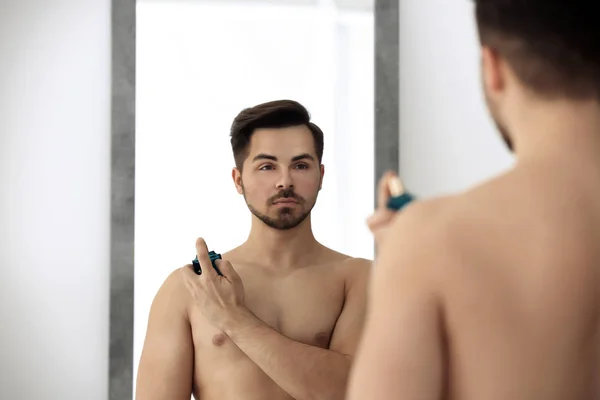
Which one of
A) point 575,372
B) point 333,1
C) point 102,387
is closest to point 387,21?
point 333,1

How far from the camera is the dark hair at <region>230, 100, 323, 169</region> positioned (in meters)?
1.69

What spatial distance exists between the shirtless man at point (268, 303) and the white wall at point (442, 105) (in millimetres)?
480

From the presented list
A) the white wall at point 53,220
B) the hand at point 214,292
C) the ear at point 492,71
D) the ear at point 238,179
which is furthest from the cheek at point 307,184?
the ear at point 492,71

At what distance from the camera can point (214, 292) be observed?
1.48 m

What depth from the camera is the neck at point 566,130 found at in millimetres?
702

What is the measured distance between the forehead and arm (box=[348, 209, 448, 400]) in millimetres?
992

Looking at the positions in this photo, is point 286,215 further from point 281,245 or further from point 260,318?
point 260,318

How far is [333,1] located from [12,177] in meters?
0.99

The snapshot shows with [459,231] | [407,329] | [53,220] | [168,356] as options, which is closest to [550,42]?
[459,231]

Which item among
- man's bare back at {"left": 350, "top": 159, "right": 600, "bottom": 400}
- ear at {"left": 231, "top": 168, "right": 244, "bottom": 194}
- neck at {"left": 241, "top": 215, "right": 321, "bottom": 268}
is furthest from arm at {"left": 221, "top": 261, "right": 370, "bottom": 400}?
man's bare back at {"left": 350, "top": 159, "right": 600, "bottom": 400}

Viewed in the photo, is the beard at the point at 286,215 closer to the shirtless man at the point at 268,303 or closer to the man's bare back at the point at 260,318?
the shirtless man at the point at 268,303

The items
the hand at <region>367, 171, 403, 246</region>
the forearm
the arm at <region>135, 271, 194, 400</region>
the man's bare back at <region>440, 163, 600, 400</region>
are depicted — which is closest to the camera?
the man's bare back at <region>440, 163, 600, 400</region>

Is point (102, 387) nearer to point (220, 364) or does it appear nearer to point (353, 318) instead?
point (220, 364)

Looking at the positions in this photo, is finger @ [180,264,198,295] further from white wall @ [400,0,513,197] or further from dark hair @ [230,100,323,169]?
white wall @ [400,0,513,197]
